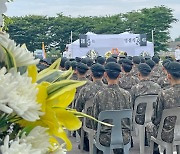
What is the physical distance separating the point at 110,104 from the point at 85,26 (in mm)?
41849

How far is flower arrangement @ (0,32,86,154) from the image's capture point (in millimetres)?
1506

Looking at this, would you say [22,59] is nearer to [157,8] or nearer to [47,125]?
[47,125]

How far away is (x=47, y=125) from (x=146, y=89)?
6531mm

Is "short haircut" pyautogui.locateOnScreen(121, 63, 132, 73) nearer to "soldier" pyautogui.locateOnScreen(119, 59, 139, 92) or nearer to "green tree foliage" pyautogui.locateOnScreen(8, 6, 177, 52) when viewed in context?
"soldier" pyautogui.locateOnScreen(119, 59, 139, 92)

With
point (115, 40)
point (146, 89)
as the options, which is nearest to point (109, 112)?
point (146, 89)

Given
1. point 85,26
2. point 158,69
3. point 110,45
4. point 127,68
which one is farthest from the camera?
point 85,26

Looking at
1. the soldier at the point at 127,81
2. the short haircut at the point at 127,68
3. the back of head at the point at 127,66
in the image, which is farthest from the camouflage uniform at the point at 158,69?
the soldier at the point at 127,81

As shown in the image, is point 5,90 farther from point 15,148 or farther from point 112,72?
point 112,72

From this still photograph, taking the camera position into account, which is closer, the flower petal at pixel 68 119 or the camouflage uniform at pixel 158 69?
the flower petal at pixel 68 119

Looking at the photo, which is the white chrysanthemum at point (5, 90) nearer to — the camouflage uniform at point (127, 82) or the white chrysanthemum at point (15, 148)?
the white chrysanthemum at point (15, 148)

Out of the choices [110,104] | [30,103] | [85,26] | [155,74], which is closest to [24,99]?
[30,103]

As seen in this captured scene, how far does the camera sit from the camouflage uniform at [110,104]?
618 centimetres

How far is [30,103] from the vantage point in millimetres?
1522

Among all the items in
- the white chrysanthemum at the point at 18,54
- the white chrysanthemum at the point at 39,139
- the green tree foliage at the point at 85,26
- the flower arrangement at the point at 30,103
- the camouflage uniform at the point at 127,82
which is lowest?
the green tree foliage at the point at 85,26
